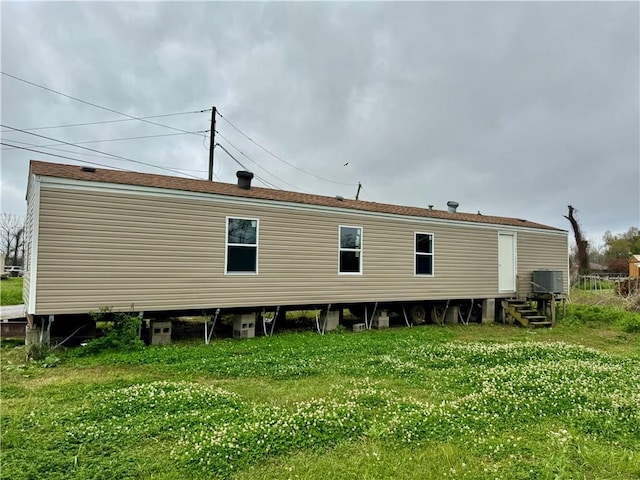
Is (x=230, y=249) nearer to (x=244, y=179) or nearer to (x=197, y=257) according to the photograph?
(x=197, y=257)

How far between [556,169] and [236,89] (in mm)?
21817

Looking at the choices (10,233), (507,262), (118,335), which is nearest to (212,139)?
(118,335)

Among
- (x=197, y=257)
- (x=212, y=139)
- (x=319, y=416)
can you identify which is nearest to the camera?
(x=319, y=416)

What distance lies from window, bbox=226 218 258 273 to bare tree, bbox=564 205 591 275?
34.1 metres

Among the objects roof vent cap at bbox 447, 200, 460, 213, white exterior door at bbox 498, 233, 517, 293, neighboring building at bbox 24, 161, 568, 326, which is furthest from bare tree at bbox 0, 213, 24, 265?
white exterior door at bbox 498, 233, 517, 293

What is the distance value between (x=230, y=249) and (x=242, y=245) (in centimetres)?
31

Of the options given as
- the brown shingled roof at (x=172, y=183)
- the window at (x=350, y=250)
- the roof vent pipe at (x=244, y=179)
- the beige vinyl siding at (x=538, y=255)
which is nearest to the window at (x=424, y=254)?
the brown shingled roof at (x=172, y=183)

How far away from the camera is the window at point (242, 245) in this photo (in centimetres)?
906

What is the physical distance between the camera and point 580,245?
3462 cm

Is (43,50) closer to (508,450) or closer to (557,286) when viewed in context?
(508,450)

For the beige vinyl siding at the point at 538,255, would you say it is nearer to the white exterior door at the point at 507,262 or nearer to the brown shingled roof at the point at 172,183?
the white exterior door at the point at 507,262

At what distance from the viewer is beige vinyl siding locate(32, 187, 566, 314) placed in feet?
23.6

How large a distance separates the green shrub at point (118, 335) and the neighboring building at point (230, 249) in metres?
0.21

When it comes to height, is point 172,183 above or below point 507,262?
above
